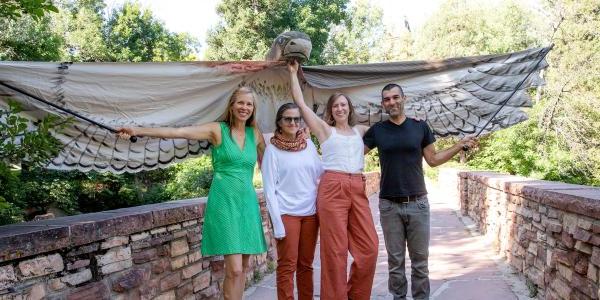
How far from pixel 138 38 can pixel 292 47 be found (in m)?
19.1

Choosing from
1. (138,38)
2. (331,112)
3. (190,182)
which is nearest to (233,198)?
(331,112)

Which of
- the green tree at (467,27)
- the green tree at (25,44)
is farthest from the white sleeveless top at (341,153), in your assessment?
the green tree at (467,27)

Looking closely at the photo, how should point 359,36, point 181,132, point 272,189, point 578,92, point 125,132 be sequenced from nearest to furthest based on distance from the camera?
point 125,132 < point 181,132 < point 272,189 < point 578,92 < point 359,36

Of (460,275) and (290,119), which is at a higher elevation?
(290,119)

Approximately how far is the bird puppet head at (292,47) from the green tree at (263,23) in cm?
1496

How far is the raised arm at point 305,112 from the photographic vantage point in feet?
11.5

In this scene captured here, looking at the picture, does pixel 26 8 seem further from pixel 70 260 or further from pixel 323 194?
pixel 323 194

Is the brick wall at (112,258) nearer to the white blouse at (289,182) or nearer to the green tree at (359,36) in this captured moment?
the white blouse at (289,182)

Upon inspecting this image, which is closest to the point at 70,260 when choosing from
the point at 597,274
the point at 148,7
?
the point at 597,274

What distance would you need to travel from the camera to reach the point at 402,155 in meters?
3.57

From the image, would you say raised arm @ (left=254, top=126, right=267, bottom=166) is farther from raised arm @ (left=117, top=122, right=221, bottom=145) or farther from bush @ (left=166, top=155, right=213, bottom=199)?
bush @ (left=166, top=155, right=213, bottom=199)

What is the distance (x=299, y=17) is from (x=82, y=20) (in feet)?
30.9

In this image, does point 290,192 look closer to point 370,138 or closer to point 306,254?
point 306,254

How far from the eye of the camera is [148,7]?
2175 centimetres
